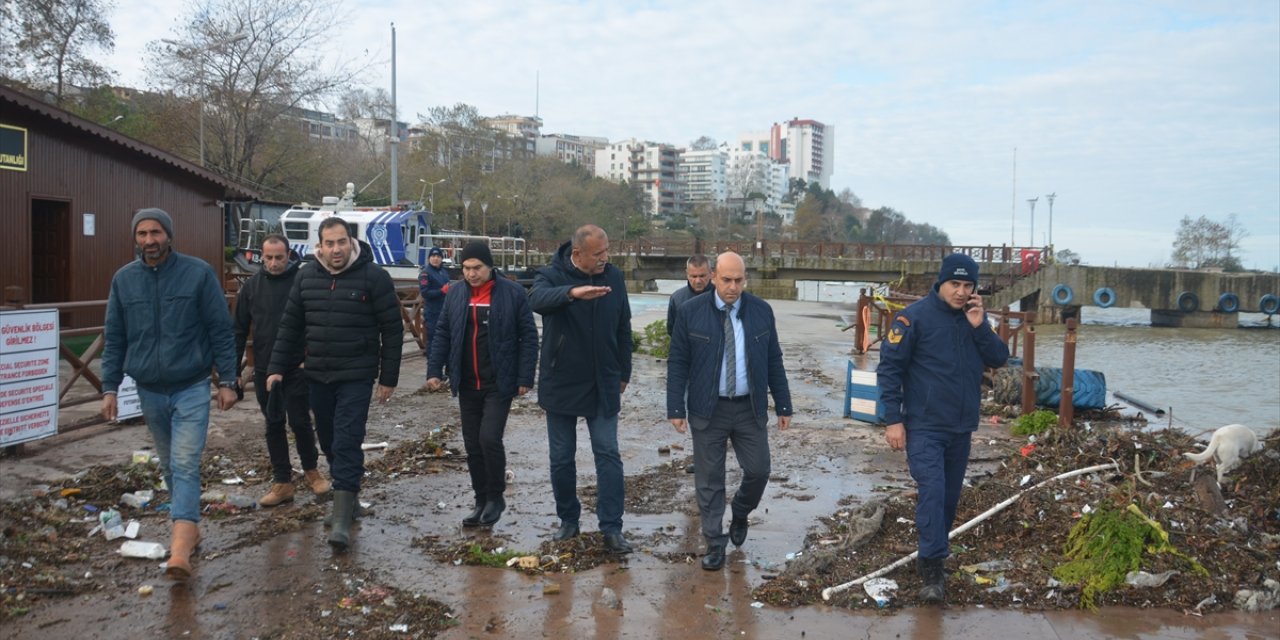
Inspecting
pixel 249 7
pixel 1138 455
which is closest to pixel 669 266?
pixel 249 7

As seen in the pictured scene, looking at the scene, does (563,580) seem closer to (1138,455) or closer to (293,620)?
(293,620)

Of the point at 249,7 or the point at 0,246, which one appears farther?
the point at 249,7

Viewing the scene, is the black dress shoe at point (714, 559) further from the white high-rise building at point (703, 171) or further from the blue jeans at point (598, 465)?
the white high-rise building at point (703, 171)

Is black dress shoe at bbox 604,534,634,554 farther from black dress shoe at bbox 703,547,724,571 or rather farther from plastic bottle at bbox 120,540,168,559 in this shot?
plastic bottle at bbox 120,540,168,559

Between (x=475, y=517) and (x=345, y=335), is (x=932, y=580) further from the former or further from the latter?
(x=345, y=335)

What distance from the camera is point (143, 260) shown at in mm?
4609

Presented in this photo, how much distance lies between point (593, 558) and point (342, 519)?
1.43 m

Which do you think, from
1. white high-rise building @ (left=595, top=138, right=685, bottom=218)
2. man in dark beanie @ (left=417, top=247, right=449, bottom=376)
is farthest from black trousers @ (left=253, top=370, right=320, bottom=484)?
white high-rise building @ (left=595, top=138, right=685, bottom=218)

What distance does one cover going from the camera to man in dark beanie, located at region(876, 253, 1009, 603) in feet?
14.7

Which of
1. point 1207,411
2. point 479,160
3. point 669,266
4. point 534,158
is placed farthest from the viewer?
point 534,158

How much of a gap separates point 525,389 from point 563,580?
1.16m

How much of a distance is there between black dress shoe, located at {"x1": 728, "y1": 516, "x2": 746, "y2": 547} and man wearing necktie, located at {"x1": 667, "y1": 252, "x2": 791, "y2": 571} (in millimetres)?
216

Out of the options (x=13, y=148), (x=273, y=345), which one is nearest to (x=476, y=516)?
(x=273, y=345)

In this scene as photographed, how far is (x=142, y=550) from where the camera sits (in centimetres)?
484
